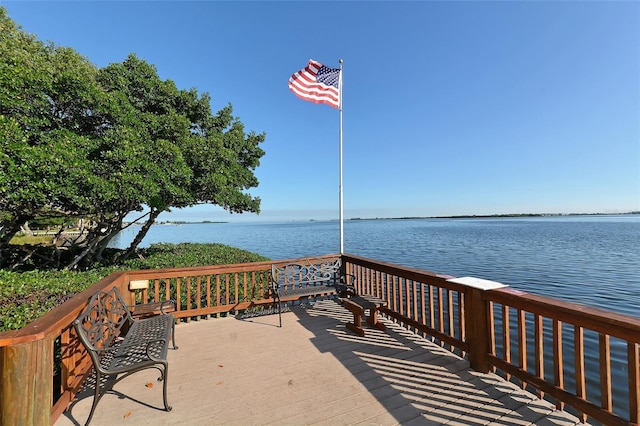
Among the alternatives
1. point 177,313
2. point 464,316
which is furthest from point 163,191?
point 464,316

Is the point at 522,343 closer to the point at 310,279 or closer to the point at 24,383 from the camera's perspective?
the point at 310,279

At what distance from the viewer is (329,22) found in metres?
8.88

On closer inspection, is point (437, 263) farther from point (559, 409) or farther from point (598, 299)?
point (559, 409)

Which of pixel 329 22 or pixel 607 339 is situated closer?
pixel 607 339

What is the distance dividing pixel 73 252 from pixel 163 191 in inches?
195

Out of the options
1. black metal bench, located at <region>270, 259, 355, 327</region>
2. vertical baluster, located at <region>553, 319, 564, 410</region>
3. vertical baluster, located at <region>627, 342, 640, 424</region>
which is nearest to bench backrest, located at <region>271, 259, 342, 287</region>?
black metal bench, located at <region>270, 259, 355, 327</region>

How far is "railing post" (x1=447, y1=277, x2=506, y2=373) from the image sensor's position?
251cm

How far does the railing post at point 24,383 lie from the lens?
1.52 metres

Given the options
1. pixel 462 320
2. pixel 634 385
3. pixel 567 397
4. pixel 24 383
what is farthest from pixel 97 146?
pixel 634 385

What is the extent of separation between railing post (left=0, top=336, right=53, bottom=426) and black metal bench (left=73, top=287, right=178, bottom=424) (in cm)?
23

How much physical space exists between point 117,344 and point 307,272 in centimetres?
283

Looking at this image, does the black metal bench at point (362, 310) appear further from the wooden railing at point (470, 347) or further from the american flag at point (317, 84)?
the american flag at point (317, 84)

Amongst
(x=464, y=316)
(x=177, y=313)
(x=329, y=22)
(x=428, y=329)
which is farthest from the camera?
(x=329, y=22)

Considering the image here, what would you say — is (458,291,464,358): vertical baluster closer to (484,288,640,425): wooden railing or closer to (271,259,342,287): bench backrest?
(484,288,640,425): wooden railing
